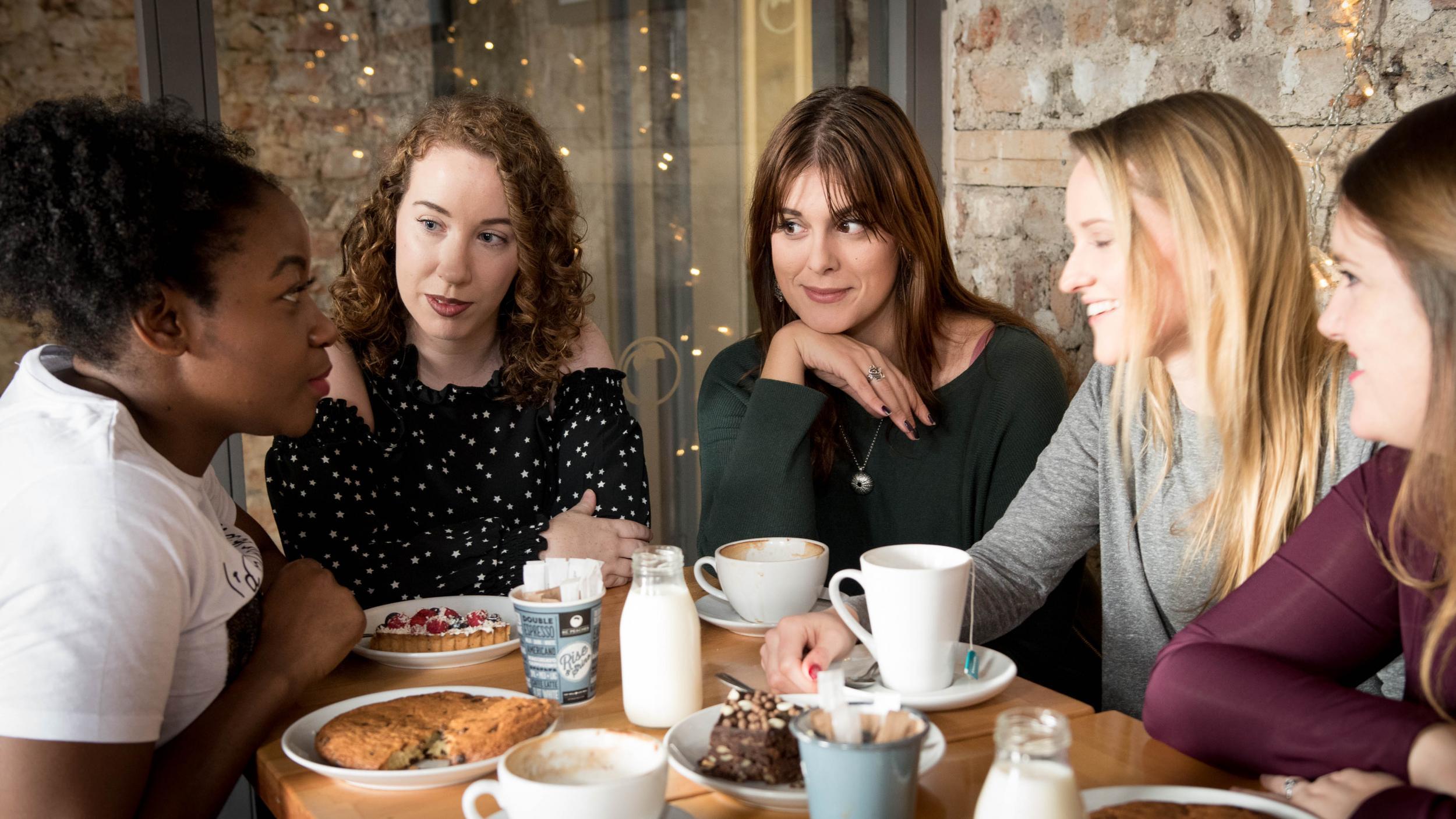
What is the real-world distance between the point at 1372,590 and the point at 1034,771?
1.61 ft

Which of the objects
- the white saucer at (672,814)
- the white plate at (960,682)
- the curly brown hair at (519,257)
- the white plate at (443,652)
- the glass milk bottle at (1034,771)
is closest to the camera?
the glass milk bottle at (1034,771)

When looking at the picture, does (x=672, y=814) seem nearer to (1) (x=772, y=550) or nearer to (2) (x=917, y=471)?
(1) (x=772, y=550)

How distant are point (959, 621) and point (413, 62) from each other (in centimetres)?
183

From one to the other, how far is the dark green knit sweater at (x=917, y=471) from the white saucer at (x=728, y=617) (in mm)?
385

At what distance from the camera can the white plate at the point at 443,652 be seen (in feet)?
4.10

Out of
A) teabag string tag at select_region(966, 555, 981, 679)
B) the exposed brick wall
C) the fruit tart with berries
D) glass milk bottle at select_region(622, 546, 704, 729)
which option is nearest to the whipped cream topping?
the fruit tart with berries

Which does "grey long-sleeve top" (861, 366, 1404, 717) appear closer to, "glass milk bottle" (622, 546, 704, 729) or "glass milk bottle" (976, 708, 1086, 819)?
"glass milk bottle" (622, 546, 704, 729)

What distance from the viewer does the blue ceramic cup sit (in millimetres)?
768

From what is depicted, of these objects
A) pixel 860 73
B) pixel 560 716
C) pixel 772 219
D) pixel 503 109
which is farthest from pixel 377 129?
pixel 560 716

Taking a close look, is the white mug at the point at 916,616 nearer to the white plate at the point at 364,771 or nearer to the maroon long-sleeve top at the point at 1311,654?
the maroon long-sleeve top at the point at 1311,654

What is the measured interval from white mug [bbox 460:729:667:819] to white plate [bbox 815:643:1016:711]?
9.8 inches

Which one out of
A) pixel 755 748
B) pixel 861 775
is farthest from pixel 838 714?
pixel 755 748

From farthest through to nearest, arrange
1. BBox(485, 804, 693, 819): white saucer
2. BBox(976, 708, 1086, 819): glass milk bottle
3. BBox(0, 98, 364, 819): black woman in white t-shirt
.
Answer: BBox(0, 98, 364, 819): black woman in white t-shirt < BBox(485, 804, 693, 819): white saucer < BBox(976, 708, 1086, 819): glass milk bottle

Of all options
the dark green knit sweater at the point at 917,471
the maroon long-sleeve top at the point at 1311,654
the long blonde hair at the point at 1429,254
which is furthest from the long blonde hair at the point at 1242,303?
the dark green knit sweater at the point at 917,471
